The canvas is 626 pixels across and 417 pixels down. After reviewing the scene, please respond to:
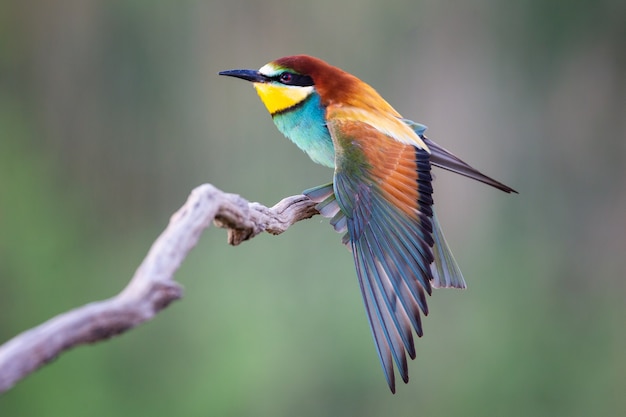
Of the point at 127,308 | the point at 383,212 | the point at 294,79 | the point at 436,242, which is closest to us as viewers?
the point at 127,308

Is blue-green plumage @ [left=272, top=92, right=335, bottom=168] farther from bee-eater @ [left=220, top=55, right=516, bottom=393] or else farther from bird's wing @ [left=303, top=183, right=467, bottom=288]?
bird's wing @ [left=303, top=183, right=467, bottom=288]

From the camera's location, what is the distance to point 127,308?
33.2 inches

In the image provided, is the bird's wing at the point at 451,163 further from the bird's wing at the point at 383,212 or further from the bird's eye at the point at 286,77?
the bird's eye at the point at 286,77

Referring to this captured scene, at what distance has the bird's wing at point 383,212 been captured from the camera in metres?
1.56

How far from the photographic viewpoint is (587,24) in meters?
3.54

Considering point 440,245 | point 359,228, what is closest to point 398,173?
point 359,228

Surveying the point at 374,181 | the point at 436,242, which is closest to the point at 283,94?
the point at 374,181

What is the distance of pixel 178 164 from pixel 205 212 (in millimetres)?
2426

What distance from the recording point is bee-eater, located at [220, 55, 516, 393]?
5.06ft

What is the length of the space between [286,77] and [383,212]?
1.14ft

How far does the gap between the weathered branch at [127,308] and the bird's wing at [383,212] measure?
0.47 meters

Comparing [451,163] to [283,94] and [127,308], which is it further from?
[127,308]

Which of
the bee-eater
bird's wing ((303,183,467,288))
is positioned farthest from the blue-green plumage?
bird's wing ((303,183,467,288))

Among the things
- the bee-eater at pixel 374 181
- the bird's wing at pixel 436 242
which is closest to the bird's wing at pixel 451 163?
the bee-eater at pixel 374 181
